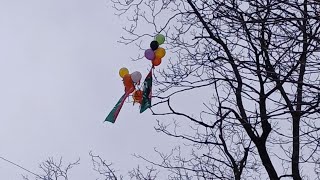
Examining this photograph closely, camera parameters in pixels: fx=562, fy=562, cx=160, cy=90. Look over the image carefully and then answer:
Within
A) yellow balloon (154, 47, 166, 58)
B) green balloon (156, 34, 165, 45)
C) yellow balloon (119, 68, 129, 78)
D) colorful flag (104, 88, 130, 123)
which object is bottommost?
→ colorful flag (104, 88, 130, 123)

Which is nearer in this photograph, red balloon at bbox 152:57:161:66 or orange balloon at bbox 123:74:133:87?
orange balloon at bbox 123:74:133:87

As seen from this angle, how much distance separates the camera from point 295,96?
492 cm

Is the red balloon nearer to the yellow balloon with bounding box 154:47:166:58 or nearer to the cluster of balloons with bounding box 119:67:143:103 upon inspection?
the yellow balloon with bounding box 154:47:166:58

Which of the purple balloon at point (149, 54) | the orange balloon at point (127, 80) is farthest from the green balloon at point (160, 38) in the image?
the orange balloon at point (127, 80)

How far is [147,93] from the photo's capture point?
634 centimetres

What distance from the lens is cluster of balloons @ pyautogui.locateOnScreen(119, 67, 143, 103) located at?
6199 millimetres

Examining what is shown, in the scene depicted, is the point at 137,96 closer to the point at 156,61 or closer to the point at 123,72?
the point at 123,72

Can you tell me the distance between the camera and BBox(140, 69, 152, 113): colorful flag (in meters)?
6.21

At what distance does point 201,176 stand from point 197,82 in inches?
85.6

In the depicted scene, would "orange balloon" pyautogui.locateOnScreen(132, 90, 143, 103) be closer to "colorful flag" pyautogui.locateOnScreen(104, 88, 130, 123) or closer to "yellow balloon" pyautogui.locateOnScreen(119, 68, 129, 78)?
"colorful flag" pyautogui.locateOnScreen(104, 88, 130, 123)

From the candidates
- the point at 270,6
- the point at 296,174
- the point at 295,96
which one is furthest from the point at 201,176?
the point at 270,6

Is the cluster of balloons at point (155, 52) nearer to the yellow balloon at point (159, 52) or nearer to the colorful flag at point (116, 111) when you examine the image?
the yellow balloon at point (159, 52)

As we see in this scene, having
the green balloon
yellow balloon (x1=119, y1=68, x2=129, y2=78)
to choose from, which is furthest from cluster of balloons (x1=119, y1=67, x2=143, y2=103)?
the green balloon

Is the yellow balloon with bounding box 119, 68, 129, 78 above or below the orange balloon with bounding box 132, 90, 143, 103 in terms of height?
above
